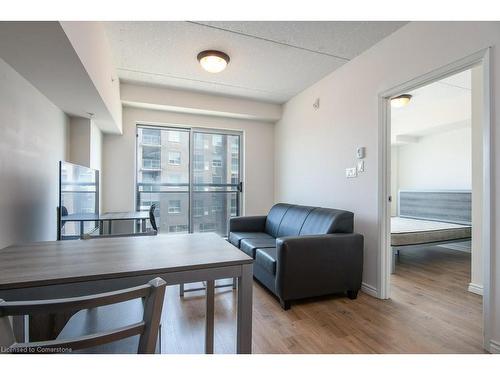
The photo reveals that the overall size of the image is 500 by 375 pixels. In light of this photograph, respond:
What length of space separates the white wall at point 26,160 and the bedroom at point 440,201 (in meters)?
3.25

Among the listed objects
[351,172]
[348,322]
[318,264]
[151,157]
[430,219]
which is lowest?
[348,322]

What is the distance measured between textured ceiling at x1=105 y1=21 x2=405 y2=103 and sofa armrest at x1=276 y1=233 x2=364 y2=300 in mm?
1911

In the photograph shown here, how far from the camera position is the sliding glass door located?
4172 millimetres

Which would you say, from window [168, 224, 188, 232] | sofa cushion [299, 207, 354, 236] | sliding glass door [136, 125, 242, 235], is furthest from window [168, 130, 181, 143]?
sofa cushion [299, 207, 354, 236]

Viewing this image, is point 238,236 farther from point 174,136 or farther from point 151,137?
point 151,137

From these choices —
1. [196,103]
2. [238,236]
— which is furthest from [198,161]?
[238,236]

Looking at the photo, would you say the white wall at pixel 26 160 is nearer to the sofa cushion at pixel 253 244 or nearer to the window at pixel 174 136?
the window at pixel 174 136

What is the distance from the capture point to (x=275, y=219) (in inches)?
142

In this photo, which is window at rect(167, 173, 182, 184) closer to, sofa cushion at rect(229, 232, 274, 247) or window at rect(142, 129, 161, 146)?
window at rect(142, 129, 161, 146)

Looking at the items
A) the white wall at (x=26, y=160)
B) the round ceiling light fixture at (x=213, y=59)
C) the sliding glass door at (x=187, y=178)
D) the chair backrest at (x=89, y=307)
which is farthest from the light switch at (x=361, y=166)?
the white wall at (x=26, y=160)

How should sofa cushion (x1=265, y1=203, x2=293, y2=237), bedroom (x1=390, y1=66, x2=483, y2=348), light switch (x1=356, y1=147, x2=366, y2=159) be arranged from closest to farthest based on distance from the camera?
1. bedroom (x1=390, y1=66, x2=483, y2=348)
2. light switch (x1=356, y1=147, x2=366, y2=159)
3. sofa cushion (x1=265, y1=203, x2=293, y2=237)

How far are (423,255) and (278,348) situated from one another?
3600 mm

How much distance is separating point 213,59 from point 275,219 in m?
2.18

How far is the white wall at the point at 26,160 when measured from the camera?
1.69 metres
